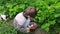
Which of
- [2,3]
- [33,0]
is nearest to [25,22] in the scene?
[33,0]

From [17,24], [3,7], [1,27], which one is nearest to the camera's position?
[17,24]

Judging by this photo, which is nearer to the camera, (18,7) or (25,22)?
(25,22)

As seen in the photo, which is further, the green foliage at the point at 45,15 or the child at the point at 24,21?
the green foliage at the point at 45,15

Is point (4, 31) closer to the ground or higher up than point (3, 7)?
closer to the ground

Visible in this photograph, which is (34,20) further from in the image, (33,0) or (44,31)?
(33,0)

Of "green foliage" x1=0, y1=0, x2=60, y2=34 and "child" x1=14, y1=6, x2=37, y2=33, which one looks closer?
"child" x1=14, y1=6, x2=37, y2=33

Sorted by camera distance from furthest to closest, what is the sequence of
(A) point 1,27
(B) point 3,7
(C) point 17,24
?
(B) point 3,7 → (A) point 1,27 → (C) point 17,24

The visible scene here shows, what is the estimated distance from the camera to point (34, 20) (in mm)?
6559

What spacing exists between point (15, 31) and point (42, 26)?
2.45 feet

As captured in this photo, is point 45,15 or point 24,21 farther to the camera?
point 45,15

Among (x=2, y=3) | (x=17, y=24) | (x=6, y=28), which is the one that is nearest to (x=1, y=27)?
(x=6, y=28)

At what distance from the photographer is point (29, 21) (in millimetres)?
6410

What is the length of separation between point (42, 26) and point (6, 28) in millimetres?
1002

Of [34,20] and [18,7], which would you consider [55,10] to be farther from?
[18,7]
